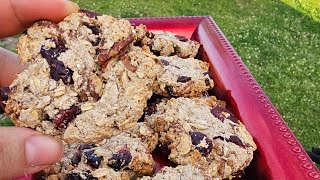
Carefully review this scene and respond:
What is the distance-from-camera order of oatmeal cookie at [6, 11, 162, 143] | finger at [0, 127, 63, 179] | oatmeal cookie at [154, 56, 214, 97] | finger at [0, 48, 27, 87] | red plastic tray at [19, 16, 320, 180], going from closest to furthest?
finger at [0, 127, 63, 179] < oatmeal cookie at [6, 11, 162, 143] < red plastic tray at [19, 16, 320, 180] < oatmeal cookie at [154, 56, 214, 97] < finger at [0, 48, 27, 87]

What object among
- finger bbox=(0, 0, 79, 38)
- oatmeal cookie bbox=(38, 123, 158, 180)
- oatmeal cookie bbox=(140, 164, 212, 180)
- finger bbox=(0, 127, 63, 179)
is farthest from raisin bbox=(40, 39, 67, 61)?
oatmeal cookie bbox=(140, 164, 212, 180)

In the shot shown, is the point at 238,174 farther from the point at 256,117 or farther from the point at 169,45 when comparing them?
the point at 169,45

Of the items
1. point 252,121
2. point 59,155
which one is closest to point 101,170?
point 59,155

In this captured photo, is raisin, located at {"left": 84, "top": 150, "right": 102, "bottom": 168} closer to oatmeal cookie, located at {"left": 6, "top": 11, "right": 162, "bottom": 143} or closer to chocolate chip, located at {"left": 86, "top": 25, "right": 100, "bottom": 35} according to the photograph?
oatmeal cookie, located at {"left": 6, "top": 11, "right": 162, "bottom": 143}

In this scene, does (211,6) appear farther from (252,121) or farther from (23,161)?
(23,161)

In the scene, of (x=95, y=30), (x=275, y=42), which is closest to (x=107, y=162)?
(x=95, y=30)

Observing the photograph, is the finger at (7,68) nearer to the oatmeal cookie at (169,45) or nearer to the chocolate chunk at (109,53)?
the oatmeal cookie at (169,45)
